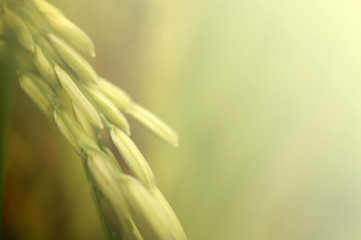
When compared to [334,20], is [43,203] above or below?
below

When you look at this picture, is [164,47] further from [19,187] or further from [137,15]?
[19,187]

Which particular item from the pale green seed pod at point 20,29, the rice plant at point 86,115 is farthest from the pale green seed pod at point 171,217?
the pale green seed pod at point 20,29

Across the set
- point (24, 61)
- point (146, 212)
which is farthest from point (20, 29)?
point (146, 212)

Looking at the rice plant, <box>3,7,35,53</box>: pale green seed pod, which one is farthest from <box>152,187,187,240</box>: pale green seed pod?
<box>3,7,35,53</box>: pale green seed pod

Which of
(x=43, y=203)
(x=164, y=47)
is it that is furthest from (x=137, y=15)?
(x=43, y=203)

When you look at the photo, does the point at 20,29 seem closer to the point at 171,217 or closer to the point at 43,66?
the point at 43,66

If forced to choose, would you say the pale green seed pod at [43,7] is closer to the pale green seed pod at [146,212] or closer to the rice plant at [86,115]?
the rice plant at [86,115]
